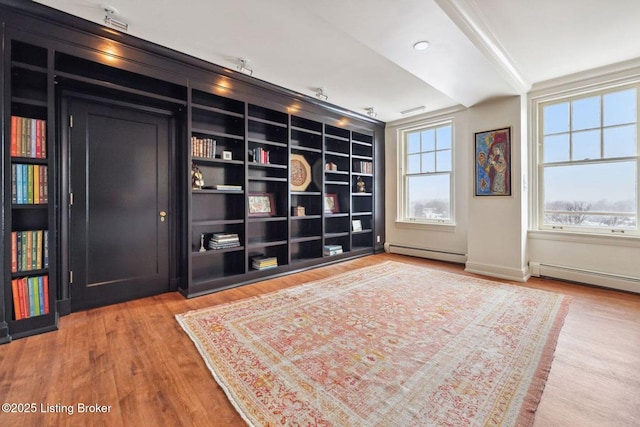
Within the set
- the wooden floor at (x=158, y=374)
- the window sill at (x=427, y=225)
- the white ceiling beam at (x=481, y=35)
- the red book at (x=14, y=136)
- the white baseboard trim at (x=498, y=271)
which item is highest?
the white ceiling beam at (x=481, y=35)

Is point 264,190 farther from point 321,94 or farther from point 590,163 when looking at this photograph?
point 590,163

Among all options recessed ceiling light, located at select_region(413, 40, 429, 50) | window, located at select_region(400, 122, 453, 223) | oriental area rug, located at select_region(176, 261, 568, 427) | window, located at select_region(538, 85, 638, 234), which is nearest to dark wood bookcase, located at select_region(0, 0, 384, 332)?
window, located at select_region(400, 122, 453, 223)

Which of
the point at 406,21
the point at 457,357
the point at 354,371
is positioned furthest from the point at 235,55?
the point at 457,357

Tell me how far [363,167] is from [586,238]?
3.39 metres

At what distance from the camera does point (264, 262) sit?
381 centimetres

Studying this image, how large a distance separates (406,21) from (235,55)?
1818 mm

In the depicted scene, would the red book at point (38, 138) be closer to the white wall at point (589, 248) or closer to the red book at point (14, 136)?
the red book at point (14, 136)

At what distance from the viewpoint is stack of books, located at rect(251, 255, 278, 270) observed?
3779mm

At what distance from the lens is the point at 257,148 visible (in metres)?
3.82

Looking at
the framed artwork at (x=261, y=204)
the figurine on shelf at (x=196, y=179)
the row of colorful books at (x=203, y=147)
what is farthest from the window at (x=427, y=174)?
the figurine on shelf at (x=196, y=179)

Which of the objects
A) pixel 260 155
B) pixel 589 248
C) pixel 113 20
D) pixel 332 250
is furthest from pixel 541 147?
pixel 113 20

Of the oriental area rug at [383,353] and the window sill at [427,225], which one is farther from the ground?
the window sill at [427,225]

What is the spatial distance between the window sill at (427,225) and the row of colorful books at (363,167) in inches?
47.3

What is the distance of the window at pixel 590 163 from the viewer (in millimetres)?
3240
